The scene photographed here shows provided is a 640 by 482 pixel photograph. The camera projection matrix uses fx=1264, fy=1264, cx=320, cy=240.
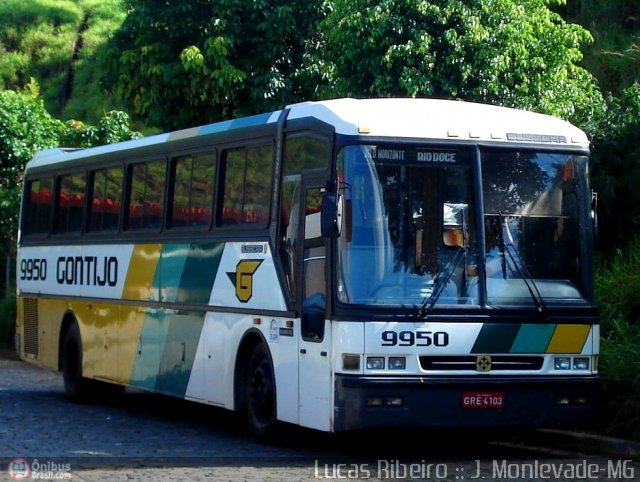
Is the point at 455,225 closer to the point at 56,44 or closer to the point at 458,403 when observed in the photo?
the point at 458,403

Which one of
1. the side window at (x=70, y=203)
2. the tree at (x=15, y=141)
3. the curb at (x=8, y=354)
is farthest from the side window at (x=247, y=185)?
the tree at (x=15, y=141)

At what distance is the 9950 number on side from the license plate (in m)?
0.49

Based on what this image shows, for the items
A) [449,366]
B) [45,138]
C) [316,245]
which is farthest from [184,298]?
[45,138]

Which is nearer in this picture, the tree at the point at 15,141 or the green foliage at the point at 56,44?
the tree at the point at 15,141

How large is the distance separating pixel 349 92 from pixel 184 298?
6.17 m

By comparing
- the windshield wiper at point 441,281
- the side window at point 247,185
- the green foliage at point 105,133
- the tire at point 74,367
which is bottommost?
the tire at point 74,367

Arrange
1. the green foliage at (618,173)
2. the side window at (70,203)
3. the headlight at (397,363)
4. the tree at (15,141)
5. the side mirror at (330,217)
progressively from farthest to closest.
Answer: the tree at (15,141), the side window at (70,203), the green foliage at (618,173), the headlight at (397,363), the side mirror at (330,217)

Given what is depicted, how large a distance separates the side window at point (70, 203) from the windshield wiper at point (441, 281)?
7707 millimetres

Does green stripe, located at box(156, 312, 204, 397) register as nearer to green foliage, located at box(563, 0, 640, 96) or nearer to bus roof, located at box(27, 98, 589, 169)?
bus roof, located at box(27, 98, 589, 169)

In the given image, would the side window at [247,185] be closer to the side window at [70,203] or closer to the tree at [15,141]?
the side window at [70,203]

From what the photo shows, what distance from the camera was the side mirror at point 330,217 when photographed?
10.3m

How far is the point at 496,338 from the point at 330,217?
71.4 inches

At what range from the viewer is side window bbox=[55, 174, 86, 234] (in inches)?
681

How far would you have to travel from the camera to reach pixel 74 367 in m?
17.4
